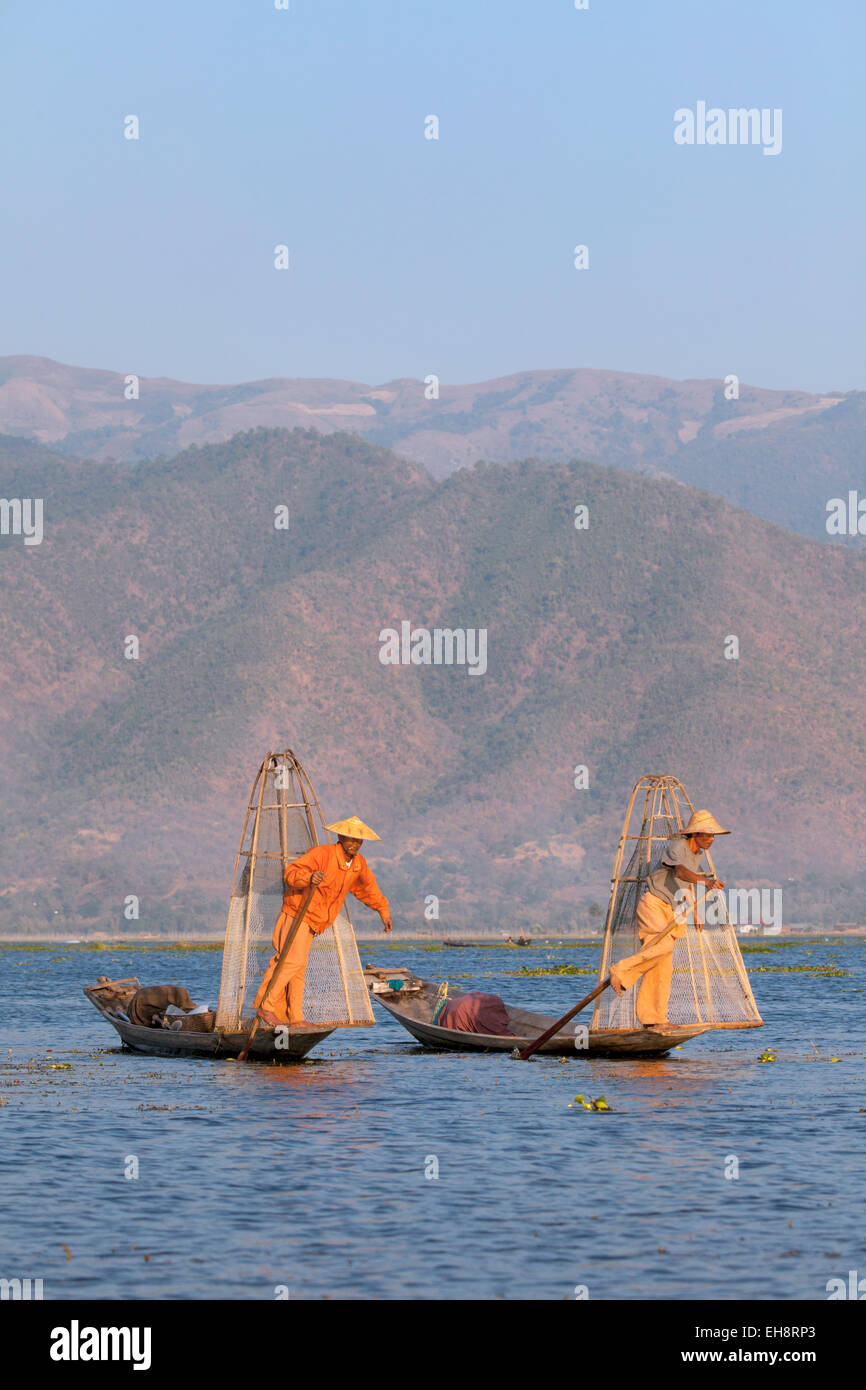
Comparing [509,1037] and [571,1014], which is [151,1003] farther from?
[571,1014]

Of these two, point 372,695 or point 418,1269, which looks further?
point 372,695

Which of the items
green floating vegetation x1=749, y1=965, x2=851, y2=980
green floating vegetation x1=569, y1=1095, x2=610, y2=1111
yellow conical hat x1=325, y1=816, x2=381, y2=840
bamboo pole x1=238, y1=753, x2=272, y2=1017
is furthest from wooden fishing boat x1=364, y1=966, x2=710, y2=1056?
green floating vegetation x1=749, y1=965, x2=851, y2=980

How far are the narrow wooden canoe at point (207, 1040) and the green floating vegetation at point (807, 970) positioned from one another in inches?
1701

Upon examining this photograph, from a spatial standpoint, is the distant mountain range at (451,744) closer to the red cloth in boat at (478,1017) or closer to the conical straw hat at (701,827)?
the red cloth in boat at (478,1017)

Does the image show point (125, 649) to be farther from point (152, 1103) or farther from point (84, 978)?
point (152, 1103)

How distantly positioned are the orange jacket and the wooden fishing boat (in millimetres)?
4709

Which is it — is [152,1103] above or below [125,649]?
below

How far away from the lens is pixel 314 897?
101 ft

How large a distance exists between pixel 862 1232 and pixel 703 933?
1400 centimetres

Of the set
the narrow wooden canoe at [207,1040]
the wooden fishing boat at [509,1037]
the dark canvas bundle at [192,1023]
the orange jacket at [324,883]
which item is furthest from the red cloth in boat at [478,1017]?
the orange jacket at [324,883]

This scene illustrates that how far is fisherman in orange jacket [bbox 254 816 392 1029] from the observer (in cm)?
3084

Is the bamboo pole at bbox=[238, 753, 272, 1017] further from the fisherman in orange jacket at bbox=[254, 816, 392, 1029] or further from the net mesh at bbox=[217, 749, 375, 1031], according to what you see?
the fisherman in orange jacket at bbox=[254, 816, 392, 1029]
